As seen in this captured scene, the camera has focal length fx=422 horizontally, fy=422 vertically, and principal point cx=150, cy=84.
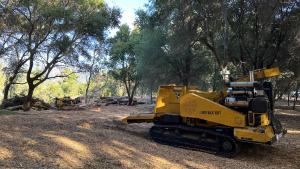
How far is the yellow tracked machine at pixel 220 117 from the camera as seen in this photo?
11695 mm

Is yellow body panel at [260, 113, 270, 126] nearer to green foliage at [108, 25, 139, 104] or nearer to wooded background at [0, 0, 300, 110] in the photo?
wooded background at [0, 0, 300, 110]

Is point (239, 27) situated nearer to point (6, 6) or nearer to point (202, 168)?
point (6, 6)

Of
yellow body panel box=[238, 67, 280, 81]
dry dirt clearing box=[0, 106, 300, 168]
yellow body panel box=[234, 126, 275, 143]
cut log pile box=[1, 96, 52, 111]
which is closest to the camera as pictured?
dry dirt clearing box=[0, 106, 300, 168]

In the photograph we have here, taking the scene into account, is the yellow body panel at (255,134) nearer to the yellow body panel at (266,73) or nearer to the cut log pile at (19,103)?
the yellow body panel at (266,73)

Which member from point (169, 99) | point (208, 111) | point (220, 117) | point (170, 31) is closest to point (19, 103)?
point (170, 31)

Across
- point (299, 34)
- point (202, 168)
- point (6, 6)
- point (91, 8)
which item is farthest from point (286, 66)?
point (202, 168)

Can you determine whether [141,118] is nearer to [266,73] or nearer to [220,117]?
[220,117]

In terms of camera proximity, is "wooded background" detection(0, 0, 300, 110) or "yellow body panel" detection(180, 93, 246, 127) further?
"wooded background" detection(0, 0, 300, 110)

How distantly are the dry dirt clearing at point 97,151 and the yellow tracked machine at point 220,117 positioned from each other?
2.06 ft

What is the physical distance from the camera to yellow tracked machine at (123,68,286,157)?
11.7 meters

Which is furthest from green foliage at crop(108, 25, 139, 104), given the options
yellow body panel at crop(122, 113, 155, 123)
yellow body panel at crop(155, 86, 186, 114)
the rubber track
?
the rubber track

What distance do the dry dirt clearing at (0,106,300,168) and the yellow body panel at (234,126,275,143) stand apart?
0.64 m

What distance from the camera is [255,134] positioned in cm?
1141

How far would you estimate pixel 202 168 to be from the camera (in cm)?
948
